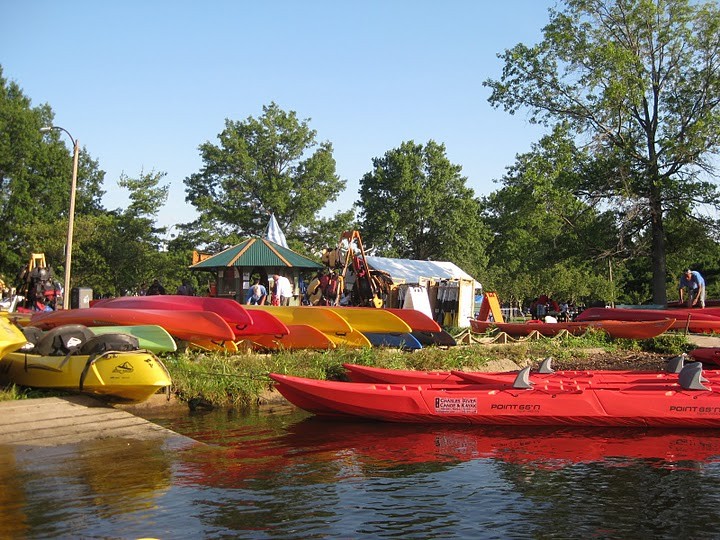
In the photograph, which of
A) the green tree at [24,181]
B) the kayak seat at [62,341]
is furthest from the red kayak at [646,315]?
the green tree at [24,181]

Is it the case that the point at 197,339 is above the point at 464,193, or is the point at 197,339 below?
below

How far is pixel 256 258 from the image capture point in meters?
29.9

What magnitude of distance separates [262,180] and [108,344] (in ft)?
134

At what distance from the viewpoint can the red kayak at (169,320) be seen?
550 inches

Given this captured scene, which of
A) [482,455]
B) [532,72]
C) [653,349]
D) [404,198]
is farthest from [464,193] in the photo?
[482,455]

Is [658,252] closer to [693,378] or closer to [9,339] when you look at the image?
[693,378]

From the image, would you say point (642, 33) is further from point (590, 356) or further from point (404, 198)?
point (404, 198)

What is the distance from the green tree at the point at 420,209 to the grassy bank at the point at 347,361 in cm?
3211

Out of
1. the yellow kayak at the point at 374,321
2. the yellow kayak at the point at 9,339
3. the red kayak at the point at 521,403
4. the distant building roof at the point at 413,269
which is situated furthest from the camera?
the distant building roof at the point at 413,269

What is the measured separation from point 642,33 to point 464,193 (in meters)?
27.2

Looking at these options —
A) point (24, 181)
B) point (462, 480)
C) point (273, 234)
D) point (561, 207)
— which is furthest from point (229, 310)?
point (24, 181)

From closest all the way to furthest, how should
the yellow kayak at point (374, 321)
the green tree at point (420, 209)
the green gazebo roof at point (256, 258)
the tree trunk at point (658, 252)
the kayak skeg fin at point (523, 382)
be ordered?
1. the kayak skeg fin at point (523, 382)
2. the yellow kayak at point (374, 321)
3. the tree trunk at point (658, 252)
4. the green gazebo roof at point (256, 258)
5. the green tree at point (420, 209)

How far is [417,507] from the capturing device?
7480 millimetres

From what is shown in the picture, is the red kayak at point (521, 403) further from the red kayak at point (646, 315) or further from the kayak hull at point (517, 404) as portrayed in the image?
the red kayak at point (646, 315)
